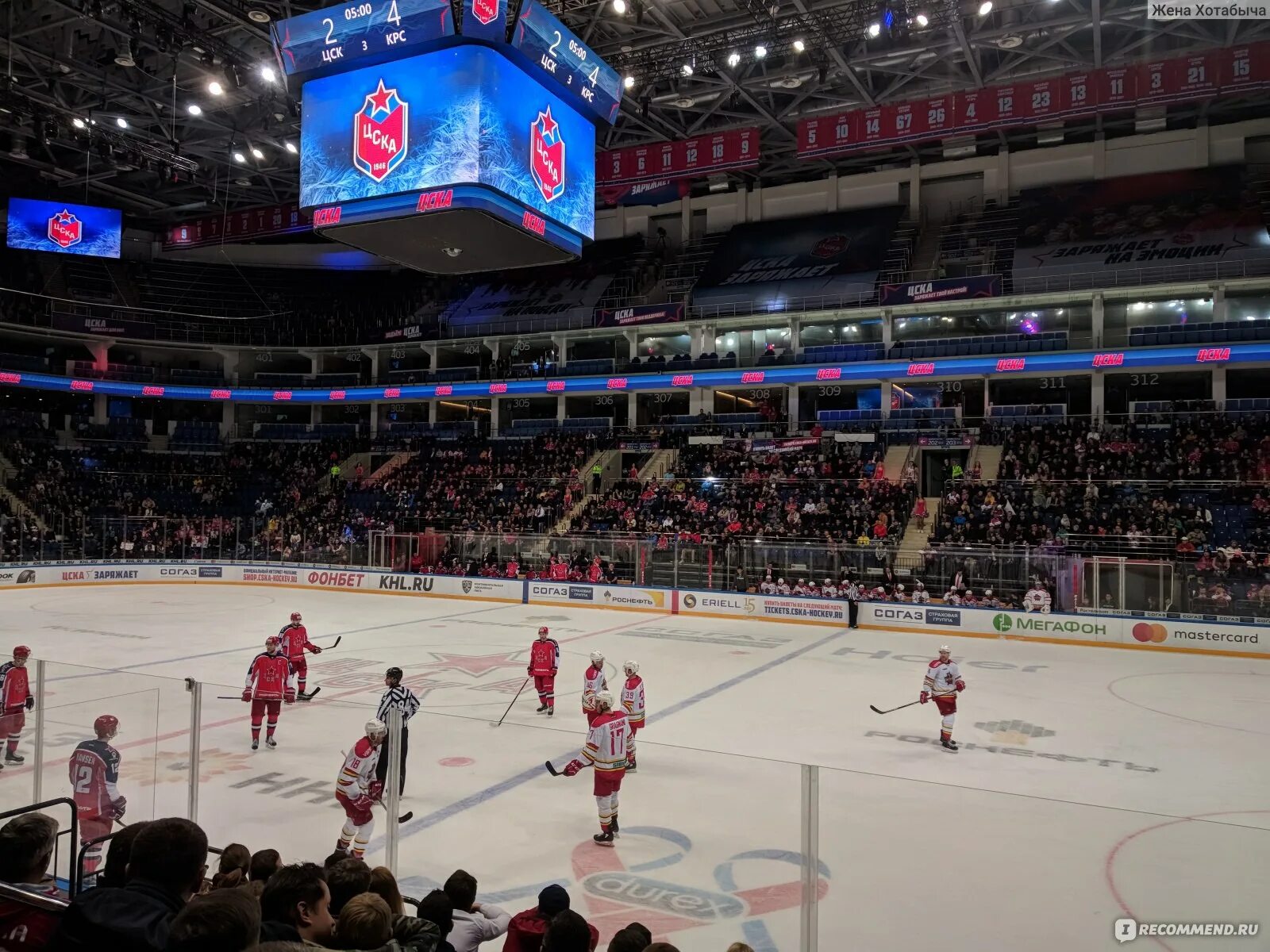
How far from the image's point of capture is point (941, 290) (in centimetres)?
3362

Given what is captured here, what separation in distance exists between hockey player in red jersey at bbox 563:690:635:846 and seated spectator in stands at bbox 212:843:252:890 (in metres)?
2.79

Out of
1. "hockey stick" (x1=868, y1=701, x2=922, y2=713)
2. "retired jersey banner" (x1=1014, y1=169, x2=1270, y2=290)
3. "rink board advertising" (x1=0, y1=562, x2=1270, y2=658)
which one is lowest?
"hockey stick" (x1=868, y1=701, x2=922, y2=713)

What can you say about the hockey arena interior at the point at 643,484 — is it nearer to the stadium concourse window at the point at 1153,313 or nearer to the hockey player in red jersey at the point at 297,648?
the hockey player in red jersey at the point at 297,648

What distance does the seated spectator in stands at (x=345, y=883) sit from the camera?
12.3ft

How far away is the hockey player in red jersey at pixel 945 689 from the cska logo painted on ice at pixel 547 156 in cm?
1002

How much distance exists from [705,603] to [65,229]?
3330 cm

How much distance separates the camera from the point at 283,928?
2.93m

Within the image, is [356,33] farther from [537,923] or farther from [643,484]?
[643,484]

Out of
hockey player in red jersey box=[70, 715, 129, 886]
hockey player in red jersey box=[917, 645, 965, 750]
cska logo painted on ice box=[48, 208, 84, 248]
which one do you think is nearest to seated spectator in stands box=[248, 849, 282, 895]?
hockey player in red jersey box=[70, 715, 129, 886]

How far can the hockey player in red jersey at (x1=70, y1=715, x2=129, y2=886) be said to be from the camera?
6.23 m

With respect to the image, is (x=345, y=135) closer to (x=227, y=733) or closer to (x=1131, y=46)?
(x=227, y=733)

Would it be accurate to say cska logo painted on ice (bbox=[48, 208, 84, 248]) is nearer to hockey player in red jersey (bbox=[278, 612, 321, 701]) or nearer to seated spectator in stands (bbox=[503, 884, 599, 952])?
hockey player in red jersey (bbox=[278, 612, 321, 701])

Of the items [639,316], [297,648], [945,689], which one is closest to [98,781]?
[297,648]

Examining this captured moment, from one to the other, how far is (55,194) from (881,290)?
41.3m
